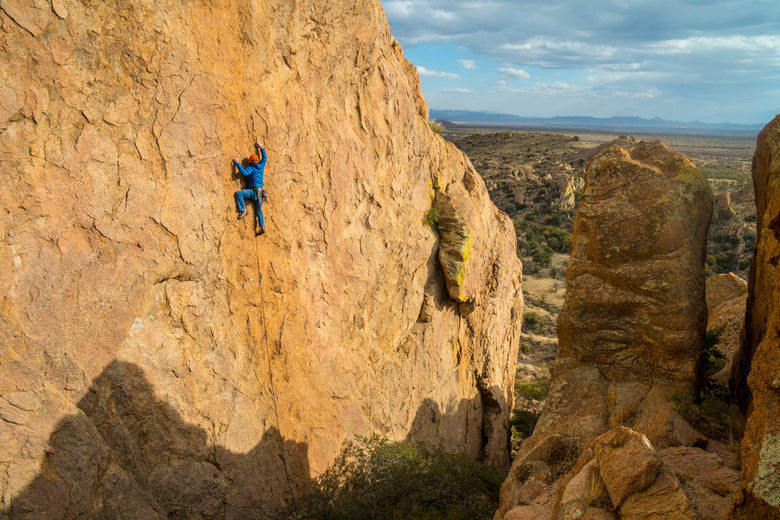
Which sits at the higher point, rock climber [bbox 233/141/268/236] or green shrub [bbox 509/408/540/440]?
rock climber [bbox 233/141/268/236]

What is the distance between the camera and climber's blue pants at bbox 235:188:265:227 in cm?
909

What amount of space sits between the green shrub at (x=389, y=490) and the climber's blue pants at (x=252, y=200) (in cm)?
578

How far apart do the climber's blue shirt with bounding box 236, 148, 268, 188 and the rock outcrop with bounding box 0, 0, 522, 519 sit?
0.32 m

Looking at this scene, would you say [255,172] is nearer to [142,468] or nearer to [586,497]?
[142,468]

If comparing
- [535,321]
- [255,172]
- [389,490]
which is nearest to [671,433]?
[389,490]

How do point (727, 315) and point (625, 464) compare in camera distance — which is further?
point (727, 315)

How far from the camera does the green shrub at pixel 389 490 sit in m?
10.0

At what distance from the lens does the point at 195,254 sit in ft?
28.0

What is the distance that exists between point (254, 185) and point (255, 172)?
25cm

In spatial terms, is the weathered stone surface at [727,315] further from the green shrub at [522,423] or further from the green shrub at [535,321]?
the green shrub at [535,321]

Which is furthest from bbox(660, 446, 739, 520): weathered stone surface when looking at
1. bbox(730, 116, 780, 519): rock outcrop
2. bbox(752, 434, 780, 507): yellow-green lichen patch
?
bbox(752, 434, 780, 507): yellow-green lichen patch

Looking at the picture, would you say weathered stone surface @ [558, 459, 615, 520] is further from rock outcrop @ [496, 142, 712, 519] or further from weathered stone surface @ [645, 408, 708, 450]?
rock outcrop @ [496, 142, 712, 519]

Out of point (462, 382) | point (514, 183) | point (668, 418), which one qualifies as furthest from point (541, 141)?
point (668, 418)

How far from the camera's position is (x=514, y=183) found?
5703 centimetres
